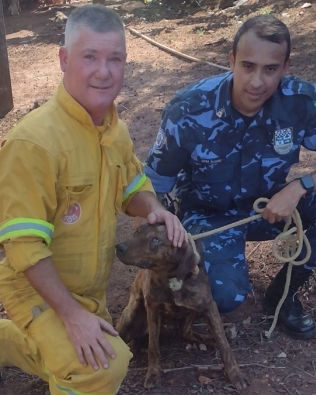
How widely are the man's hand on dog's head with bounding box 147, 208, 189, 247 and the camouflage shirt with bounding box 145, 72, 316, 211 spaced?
674 millimetres

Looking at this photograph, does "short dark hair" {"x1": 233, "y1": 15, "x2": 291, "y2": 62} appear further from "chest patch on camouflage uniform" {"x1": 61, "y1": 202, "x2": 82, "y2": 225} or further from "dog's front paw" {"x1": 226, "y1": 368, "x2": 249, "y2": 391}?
"dog's front paw" {"x1": 226, "y1": 368, "x2": 249, "y2": 391}

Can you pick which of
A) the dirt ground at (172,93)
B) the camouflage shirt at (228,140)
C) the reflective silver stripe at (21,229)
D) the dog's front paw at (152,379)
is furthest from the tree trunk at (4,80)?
the reflective silver stripe at (21,229)

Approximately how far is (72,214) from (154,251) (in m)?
0.45

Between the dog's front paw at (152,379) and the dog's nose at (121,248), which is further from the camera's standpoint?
the dog's front paw at (152,379)

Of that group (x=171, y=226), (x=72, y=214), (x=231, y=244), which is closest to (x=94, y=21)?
(x=72, y=214)

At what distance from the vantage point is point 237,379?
3320mm

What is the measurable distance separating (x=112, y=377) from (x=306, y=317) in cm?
149

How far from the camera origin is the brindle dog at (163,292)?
3051 mm

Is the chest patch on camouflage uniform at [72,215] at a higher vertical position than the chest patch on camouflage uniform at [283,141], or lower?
higher

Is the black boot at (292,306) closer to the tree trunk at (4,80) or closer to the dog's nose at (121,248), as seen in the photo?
the dog's nose at (121,248)

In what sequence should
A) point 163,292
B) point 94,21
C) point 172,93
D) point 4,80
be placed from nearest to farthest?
point 94,21
point 163,292
point 4,80
point 172,93

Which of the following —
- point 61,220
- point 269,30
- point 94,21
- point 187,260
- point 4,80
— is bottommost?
point 4,80

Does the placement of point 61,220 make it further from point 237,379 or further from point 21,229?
point 237,379

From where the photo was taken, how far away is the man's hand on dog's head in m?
2.99
